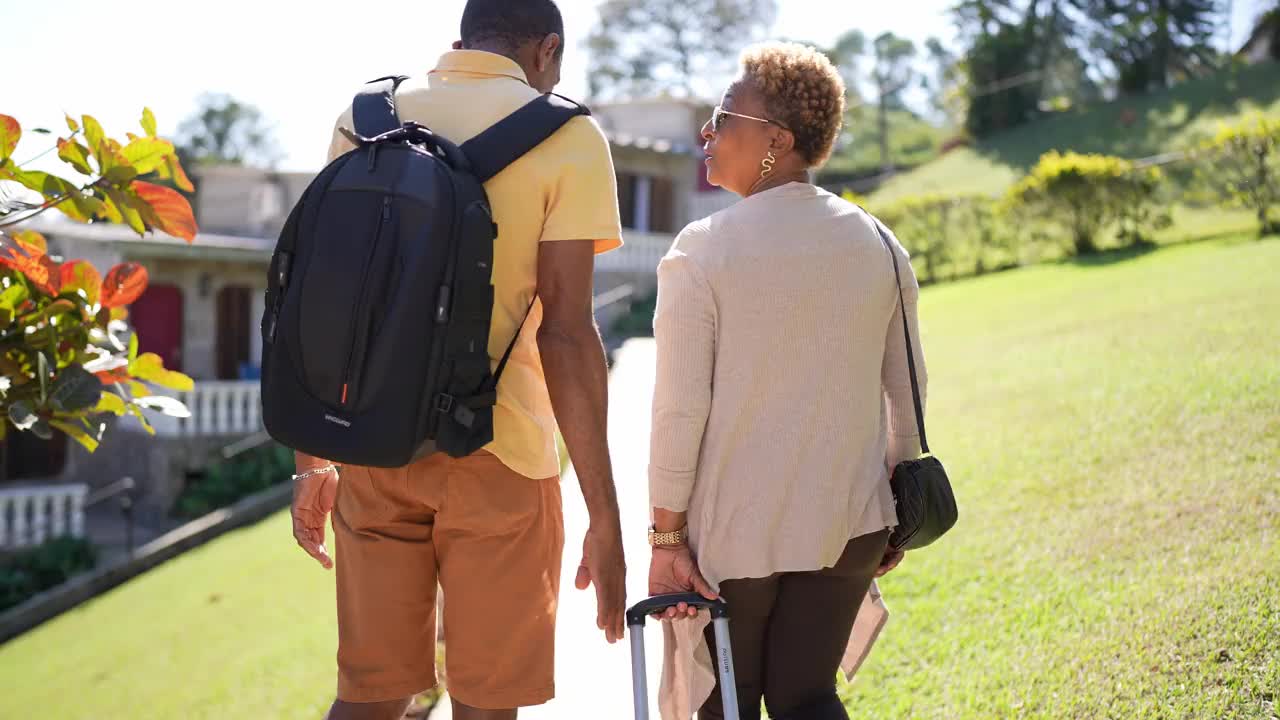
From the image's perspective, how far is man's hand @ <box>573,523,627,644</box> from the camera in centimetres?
230

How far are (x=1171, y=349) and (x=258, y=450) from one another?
46.6 feet

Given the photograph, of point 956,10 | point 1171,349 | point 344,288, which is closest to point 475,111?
point 344,288

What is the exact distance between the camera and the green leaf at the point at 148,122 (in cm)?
252

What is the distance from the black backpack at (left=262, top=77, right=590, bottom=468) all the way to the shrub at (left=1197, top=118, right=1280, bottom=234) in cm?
1407

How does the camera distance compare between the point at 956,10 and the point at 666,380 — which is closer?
the point at 666,380

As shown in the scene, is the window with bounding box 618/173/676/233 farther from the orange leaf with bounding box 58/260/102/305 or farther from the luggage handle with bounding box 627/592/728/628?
the luggage handle with bounding box 627/592/728/628

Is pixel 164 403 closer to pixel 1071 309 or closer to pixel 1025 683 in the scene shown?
pixel 1025 683

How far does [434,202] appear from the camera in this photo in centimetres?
204

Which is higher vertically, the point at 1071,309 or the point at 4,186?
the point at 4,186

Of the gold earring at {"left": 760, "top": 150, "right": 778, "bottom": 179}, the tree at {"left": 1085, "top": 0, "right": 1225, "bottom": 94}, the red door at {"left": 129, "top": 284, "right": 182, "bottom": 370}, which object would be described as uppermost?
the tree at {"left": 1085, "top": 0, "right": 1225, "bottom": 94}

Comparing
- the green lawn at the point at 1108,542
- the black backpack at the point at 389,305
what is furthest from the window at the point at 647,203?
the black backpack at the point at 389,305

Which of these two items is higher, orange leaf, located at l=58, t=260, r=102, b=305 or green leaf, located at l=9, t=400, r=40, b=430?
orange leaf, located at l=58, t=260, r=102, b=305

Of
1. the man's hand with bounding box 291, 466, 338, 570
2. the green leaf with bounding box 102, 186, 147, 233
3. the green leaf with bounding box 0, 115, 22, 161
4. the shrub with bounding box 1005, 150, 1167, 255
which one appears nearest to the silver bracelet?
the man's hand with bounding box 291, 466, 338, 570

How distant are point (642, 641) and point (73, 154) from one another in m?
1.66
